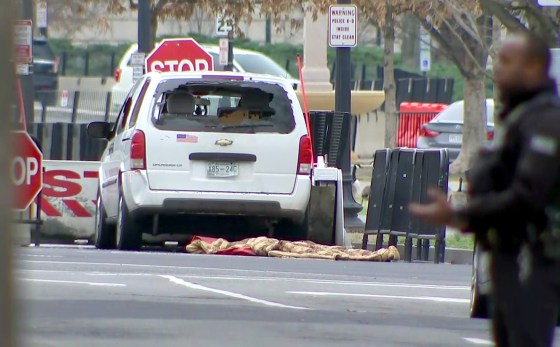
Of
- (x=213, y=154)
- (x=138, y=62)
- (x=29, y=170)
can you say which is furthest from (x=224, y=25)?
(x=213, y=154)

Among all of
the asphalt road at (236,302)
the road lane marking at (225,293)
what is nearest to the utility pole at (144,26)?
the asphalt road at (236,302)

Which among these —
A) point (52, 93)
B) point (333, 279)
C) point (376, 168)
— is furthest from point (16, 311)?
point (52, 93)

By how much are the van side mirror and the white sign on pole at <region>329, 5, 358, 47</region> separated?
4174 mm

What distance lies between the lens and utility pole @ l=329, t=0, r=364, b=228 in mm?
18750

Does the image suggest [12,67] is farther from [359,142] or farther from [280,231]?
[359,142]

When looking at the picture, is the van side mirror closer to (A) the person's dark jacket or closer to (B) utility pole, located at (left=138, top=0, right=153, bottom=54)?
(B) utility pole, located at (left=138, top=0, right=153, bottom=54)

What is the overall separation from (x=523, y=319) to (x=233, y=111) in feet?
31.3

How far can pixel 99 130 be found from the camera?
52.2ft

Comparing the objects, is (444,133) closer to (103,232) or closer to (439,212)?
(103,232)

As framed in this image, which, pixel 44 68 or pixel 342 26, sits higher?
pixel 342 26

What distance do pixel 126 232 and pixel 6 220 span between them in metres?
10.4

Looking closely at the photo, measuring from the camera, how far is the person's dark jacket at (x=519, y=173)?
5.27 meters

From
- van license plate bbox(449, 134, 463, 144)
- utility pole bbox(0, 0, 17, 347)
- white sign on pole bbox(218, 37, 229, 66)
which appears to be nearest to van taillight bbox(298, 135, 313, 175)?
utility pole bbox(0, 0, 17, 347)

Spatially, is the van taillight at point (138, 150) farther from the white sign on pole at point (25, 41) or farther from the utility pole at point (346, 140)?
the white sign on pole at point (25, 41)
